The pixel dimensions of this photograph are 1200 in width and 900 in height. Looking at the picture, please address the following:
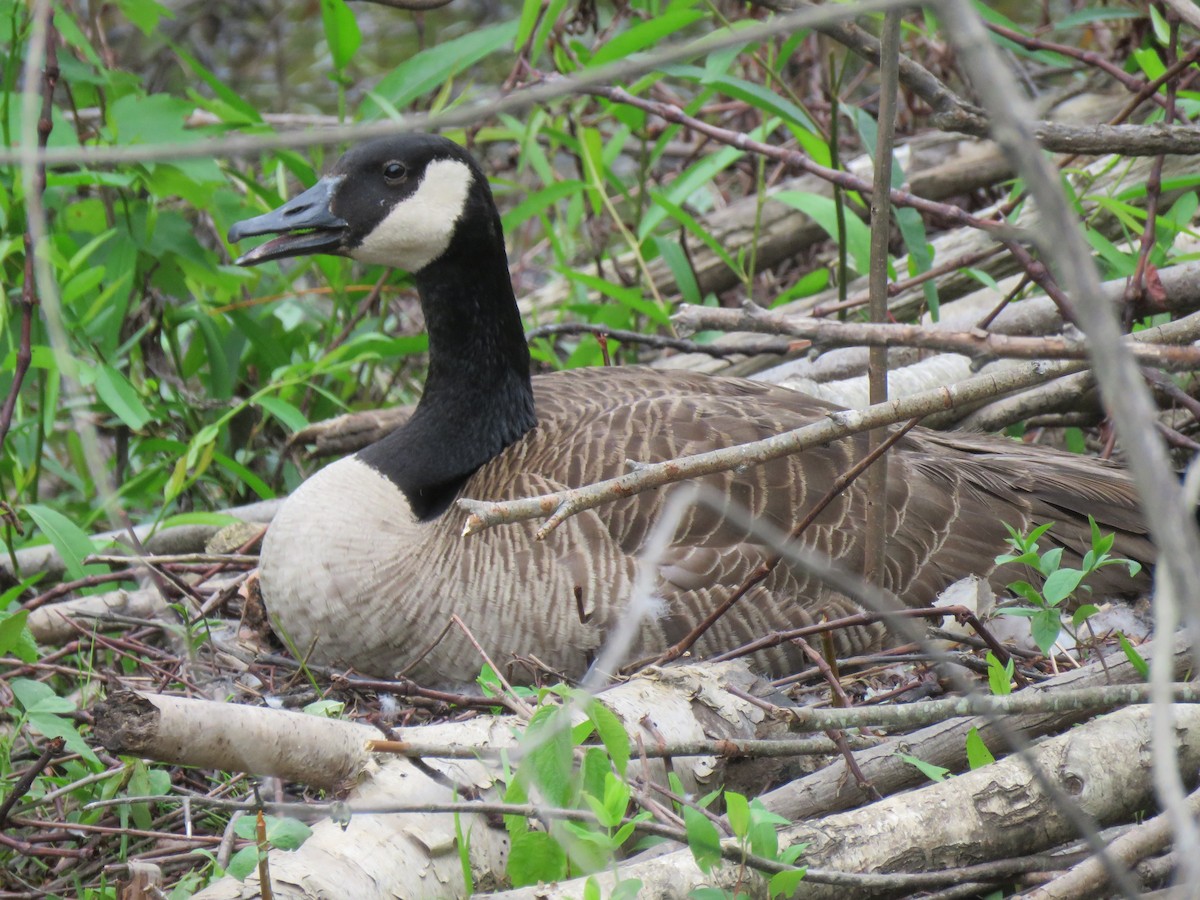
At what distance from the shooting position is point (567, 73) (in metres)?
5.45

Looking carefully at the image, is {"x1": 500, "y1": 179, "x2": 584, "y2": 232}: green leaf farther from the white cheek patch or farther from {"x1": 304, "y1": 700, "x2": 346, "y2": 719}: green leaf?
{"x1": 304, "y1": 700, "x2": 346, "y2": 719}: green leaf

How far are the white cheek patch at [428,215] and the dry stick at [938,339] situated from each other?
2.55 m

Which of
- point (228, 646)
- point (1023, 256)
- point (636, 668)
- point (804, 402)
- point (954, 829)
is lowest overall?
point (228, 646)

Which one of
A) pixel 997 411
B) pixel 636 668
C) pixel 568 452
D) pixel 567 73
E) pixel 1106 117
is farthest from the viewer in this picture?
pixel 1106 117

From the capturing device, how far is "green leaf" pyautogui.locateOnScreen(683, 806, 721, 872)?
1.97 metres

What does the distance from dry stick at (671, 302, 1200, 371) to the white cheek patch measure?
255 centimetres

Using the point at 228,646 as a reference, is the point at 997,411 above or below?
above

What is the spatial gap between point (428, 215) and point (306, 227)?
389mm

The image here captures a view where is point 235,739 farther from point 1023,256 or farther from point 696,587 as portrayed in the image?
point 1023,256

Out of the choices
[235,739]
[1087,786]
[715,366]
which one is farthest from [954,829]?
[715,366]

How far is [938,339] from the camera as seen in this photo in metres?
1.67

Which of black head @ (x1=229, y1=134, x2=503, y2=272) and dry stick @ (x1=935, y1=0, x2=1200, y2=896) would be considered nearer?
dry stick @ (x1=935, y1=0, x2=1200, y2=896)

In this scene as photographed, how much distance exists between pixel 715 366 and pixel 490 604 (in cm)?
210

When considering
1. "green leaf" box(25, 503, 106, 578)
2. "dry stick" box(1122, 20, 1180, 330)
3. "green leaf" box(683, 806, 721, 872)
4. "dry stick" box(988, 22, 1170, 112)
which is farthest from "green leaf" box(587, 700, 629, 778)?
"dry stick" box(988, 22, 1170, 112)
